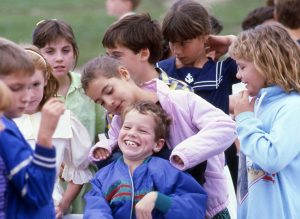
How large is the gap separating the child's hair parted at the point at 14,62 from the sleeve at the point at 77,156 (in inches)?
56.6

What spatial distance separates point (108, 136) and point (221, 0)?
16.0 m

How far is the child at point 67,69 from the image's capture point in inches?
229

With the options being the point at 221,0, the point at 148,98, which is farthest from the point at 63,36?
the point at 221,0

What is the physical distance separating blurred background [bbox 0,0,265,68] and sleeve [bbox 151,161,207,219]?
10355mm

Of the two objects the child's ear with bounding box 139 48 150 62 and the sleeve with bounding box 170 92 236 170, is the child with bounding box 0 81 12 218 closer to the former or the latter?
the sleeve with bounding box 170 92 236 170

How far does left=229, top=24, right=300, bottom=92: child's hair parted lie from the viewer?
4.65 metres

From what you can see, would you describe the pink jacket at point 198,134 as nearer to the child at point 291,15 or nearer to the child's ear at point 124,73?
the child's ear at point 124,73

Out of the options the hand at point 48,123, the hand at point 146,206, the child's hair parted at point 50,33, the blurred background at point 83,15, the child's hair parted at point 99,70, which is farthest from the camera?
the blurred background at point 83,15

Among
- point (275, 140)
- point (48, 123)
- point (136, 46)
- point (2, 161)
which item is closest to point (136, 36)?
point (136, 46)

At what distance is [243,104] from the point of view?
4.73 meters

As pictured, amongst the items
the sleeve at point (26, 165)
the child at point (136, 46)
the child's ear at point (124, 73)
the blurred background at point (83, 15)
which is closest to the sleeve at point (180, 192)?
the child's ear at point (124, 73)

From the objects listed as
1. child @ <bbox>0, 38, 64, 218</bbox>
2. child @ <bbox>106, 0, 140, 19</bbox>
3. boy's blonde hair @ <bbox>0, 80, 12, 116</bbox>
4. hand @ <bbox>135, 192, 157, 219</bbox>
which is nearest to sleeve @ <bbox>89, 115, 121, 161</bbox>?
hand @ <bbox>135, 192, 157, 219</bbox>

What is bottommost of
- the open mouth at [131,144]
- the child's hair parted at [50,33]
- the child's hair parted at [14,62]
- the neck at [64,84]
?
the neck at [64,84]

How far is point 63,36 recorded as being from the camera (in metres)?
5.99
